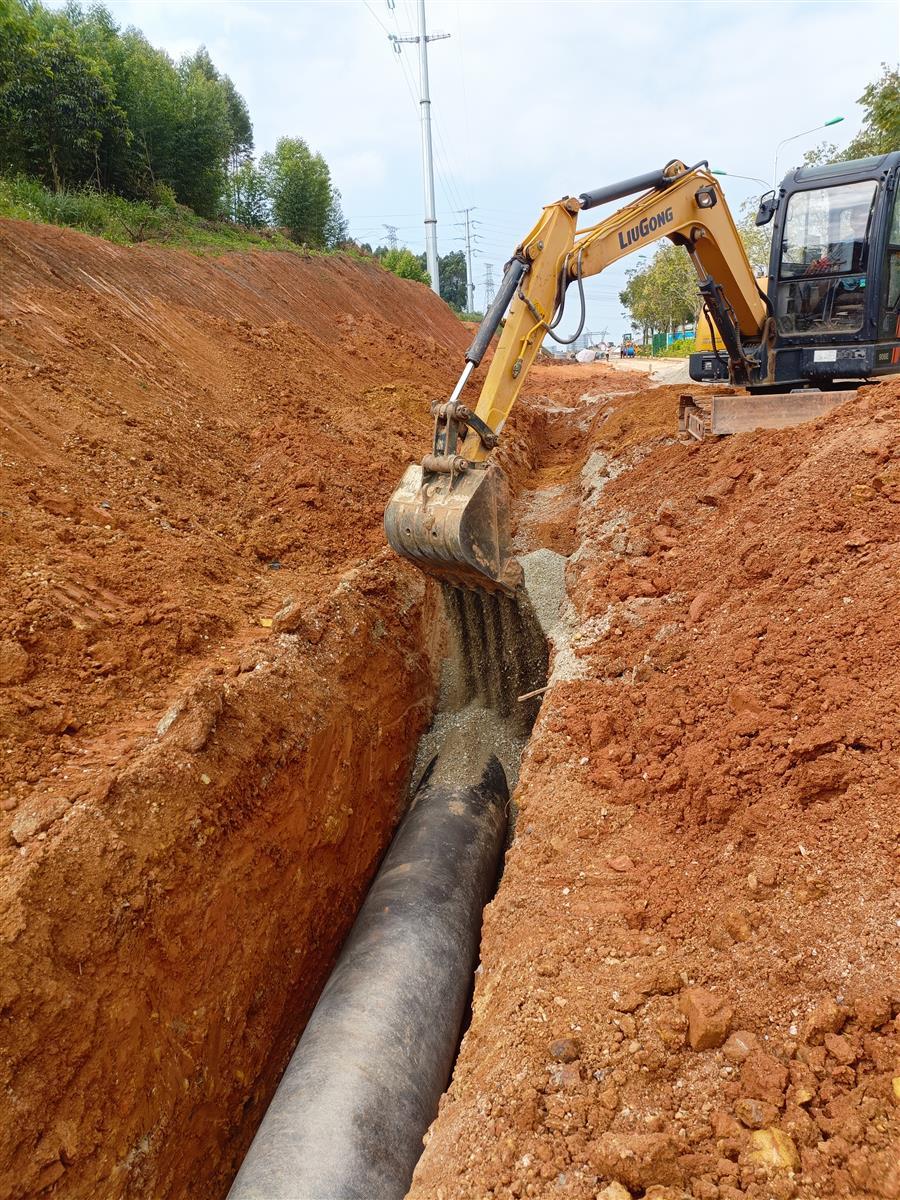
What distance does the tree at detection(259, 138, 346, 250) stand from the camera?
24.1 metres

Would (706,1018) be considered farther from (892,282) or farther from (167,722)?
(892,282)

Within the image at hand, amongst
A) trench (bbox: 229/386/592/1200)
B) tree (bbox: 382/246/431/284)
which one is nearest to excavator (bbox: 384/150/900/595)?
trench (bbox: 229/386/592/1200)

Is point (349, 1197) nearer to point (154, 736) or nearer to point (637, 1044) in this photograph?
point (637, 1044)

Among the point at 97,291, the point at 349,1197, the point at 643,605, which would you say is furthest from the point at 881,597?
the point at 97,291

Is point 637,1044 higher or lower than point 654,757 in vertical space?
lower

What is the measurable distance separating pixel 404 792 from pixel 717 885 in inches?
176

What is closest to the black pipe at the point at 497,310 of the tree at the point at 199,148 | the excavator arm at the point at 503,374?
the excavator arm at the point at 503,374

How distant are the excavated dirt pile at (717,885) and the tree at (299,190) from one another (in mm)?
22664

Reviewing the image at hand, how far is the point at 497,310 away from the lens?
19.6 feet

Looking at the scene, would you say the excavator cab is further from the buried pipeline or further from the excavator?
the buried pipeline

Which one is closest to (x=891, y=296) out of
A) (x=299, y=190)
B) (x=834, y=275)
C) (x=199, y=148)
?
(x=834, y=275)

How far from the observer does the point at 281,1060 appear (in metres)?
5.54

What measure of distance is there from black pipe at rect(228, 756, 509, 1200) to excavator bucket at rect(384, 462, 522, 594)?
7.49 ft

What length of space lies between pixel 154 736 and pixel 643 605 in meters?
4.03
